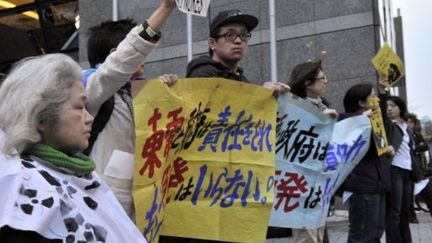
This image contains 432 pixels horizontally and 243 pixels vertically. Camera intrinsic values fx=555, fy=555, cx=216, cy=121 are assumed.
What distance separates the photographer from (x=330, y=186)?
158 inches

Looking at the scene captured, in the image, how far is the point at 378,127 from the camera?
454 centimetres

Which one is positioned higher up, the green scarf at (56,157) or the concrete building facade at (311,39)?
the concrete building facade at (311,39)

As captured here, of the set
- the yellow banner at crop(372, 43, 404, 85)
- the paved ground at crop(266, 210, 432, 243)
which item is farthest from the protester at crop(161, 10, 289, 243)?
the paved ground at crop(266, 210, 432, 243)

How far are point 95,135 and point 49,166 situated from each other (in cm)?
118

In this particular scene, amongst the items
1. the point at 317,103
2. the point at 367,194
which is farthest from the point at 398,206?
the point at 317,103

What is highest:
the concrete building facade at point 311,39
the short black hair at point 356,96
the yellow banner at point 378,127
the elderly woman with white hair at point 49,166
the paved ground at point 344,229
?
the concrete building facade at point 311,39

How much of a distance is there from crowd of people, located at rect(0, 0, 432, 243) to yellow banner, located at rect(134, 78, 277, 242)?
0.09 meters

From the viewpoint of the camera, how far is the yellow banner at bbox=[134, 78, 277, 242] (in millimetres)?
2744

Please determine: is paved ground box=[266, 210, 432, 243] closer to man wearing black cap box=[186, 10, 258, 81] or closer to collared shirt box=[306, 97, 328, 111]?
collared shirt box=[306, 97, 328, 111]

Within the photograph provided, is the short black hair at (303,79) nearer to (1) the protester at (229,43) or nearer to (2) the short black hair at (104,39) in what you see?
(1) the protester at (229,43)

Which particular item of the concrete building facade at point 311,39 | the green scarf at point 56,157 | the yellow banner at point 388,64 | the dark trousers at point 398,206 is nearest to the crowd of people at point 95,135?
the green scarf at point 56,157

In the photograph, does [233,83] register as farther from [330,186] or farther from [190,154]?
[330,186]

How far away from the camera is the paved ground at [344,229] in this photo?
6910 millimetres

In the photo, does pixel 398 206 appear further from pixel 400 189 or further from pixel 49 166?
pixel 49 166
